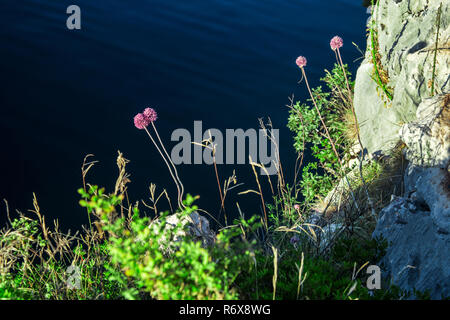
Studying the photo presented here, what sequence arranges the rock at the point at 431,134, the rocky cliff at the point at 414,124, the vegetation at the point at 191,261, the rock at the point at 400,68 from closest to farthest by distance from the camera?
the vegetation at the point at 191,261, the rocky cliff at the point at 414,124, the rock at the point at 431,134, the rock at the point at 400,68

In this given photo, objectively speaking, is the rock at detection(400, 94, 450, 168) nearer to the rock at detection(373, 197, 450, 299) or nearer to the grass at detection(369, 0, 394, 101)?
the rock at detection(373, 197, 450, 299)

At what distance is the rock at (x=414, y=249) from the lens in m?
2.63

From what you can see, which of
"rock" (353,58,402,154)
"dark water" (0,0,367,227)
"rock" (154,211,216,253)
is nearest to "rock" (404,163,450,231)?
"rock" (154,211,216,253)

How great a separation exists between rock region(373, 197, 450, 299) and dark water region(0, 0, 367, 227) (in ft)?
10.1

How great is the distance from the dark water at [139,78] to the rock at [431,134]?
8.80 feet

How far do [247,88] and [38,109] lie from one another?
12.2 feet

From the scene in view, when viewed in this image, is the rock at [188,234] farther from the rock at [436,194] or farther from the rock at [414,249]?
the rock at [436,194]

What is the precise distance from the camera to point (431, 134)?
362cm

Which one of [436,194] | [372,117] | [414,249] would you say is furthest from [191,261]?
[372,117]

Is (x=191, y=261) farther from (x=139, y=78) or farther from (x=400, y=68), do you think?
(x=139, y=78)

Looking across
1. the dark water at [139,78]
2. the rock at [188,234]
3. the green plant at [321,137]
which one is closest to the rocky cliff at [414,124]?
the green plant at [321,137]

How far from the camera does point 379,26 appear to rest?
620 cm
